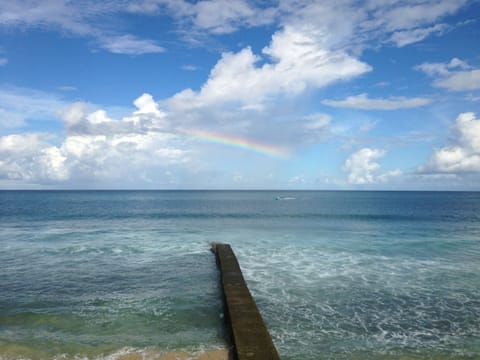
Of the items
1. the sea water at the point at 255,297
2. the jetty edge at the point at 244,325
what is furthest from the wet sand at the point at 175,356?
the jetty edge at the point at 244,325

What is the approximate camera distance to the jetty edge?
7746mm

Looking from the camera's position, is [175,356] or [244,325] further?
[244,325]

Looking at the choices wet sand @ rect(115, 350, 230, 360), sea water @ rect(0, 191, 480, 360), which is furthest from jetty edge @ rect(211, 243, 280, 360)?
sea water @ rect(0, 191, 480, 360)

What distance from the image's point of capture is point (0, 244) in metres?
25.3

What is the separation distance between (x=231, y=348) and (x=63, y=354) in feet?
13.8

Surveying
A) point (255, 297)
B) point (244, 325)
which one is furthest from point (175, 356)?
point (255, 297)

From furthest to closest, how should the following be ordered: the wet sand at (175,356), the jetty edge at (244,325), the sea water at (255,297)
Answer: the sea water at (255,297), the wet sand at (175,356), the jetty edge at (244,325)

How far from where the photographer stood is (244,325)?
360 inches

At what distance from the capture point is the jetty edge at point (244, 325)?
7.75 meters

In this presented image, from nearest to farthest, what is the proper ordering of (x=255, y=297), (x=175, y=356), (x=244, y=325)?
(x=175, y=356)
(x=244, y=325)
(x=255, y=297)

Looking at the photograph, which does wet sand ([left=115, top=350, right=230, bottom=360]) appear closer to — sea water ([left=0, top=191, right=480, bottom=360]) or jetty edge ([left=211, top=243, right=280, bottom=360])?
sea water ([left=0, top=191, right=480, bottom=360])

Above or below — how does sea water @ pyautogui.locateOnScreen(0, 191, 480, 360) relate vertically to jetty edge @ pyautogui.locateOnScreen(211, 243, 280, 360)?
below

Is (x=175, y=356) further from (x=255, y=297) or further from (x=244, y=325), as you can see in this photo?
(x=255, y=297)

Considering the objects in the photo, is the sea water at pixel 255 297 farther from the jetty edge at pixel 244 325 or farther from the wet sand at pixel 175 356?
the jetty edge at pixel 244 325
